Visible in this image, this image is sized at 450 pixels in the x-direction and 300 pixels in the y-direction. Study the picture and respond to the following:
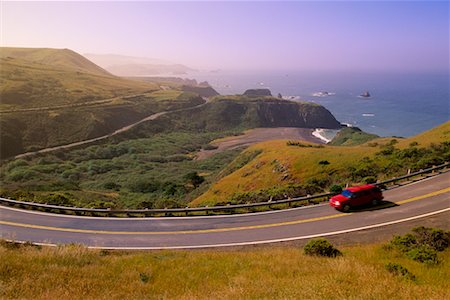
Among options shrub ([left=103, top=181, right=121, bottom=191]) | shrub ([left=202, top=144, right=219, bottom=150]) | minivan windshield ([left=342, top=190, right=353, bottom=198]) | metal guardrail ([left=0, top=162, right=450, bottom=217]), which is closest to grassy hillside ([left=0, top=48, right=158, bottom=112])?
shrub ([left=202, top=144, right=219, bottom=150])

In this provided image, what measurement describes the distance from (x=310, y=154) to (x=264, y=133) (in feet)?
295

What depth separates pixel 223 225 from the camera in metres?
21.6

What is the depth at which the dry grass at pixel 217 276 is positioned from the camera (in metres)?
9.17

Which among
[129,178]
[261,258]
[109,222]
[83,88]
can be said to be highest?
[83,88]

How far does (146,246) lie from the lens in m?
18.8

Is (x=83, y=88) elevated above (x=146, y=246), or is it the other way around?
(x=83, y=88)

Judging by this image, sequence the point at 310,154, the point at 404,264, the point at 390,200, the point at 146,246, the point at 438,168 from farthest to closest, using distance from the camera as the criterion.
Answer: the point at 310,154 < the point at 438,168 < the point at 390,200 < the point at 146,246 < the point at 404,264

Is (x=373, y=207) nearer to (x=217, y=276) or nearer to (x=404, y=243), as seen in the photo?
(x=404, y=243)

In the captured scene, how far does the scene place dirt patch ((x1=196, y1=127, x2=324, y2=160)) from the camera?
105044 millimetres

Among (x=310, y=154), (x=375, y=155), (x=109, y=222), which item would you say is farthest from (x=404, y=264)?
(x=310, y=154)

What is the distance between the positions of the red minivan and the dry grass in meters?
7.03

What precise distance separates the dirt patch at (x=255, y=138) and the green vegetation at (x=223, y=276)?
265ft

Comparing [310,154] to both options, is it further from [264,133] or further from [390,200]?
[264,133]

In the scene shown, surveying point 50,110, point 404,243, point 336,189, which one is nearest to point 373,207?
point 336,189
